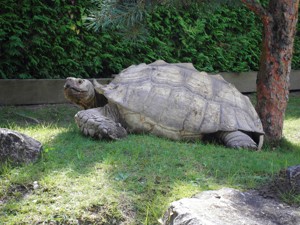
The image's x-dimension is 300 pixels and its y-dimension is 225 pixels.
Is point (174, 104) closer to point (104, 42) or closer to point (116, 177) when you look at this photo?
point (116, 177)

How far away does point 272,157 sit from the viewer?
456cm

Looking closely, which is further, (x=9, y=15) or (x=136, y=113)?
(x=9, y=15)

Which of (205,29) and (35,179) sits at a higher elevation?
(205,29)

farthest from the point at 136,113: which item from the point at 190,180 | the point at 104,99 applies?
the point at 190,180

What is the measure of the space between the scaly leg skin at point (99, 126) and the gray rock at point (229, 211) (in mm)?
1754

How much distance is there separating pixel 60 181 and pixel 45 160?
19.9 inches

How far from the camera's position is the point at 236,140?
5.18 meters

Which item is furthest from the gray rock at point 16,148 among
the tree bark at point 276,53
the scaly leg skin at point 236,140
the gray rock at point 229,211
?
the tree bark at point 276,53

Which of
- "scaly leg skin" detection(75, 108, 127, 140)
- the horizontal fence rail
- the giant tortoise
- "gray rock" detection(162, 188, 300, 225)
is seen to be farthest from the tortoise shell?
the horizontal fence rail

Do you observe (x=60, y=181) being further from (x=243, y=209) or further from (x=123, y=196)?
(x=243, y=209)

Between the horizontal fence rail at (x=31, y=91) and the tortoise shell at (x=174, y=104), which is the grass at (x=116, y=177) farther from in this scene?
the horizontal fence rail at (x=31, y=91)

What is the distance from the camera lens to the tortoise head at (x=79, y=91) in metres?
5.27

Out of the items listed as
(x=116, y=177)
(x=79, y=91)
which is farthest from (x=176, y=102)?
(x=116, y=177)

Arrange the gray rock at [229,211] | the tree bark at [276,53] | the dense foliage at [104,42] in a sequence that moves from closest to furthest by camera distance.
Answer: the gray rock at [229,211] → the tree bark at [276,53] → the dense foliage at [104,42]
